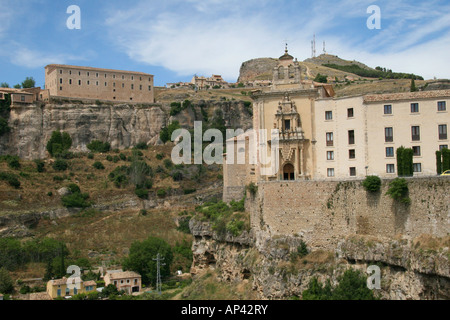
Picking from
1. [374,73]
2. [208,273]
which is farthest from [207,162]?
[374,73]

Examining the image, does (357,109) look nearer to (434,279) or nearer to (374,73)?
(434,279)

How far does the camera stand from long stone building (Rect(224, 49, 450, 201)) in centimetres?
3719

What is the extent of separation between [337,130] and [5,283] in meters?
37.0

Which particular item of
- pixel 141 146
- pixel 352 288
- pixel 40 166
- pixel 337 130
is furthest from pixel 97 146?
pixel 352 288

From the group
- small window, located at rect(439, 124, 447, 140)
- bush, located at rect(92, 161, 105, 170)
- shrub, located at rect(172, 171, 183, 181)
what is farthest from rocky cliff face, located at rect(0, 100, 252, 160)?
small window, located at rect(439, 124, 447, 140)

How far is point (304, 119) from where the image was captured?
134ft

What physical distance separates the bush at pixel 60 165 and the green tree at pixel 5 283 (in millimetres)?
33286

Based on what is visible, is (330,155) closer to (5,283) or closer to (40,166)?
(5,283)

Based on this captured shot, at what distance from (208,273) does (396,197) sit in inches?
829

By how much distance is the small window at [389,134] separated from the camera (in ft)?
124

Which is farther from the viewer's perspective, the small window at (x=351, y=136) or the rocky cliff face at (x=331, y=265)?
the small window at (x=351, y=136)

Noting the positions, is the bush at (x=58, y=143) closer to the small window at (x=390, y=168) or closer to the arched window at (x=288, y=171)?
the arched window at (x=288, y=171)

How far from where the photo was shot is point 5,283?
54062 mm

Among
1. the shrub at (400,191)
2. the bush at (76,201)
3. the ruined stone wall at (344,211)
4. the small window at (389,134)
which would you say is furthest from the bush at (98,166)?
the shrub at (400,191)
